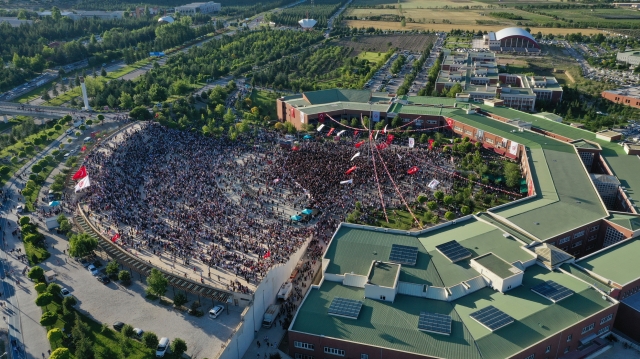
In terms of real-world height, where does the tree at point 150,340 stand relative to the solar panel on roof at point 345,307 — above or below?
below

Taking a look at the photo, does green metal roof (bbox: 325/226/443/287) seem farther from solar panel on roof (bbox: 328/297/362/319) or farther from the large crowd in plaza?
the large crowd in plaza

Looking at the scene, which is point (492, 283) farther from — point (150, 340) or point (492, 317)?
point (150, 340)

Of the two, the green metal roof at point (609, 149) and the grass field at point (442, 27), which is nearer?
the green metal roof at point (609, 149)

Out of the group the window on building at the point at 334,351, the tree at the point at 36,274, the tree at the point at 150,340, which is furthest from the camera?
the tree at the point at 36,274

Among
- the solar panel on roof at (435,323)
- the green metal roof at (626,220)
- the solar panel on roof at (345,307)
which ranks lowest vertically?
the solar panel on roof at (345,307)

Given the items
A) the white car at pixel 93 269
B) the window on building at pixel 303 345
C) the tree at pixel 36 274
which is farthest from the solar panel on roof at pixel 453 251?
the tree at pixel 36 274

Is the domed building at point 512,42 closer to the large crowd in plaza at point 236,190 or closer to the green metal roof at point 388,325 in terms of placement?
the large crowd in plaza at point 236,190
